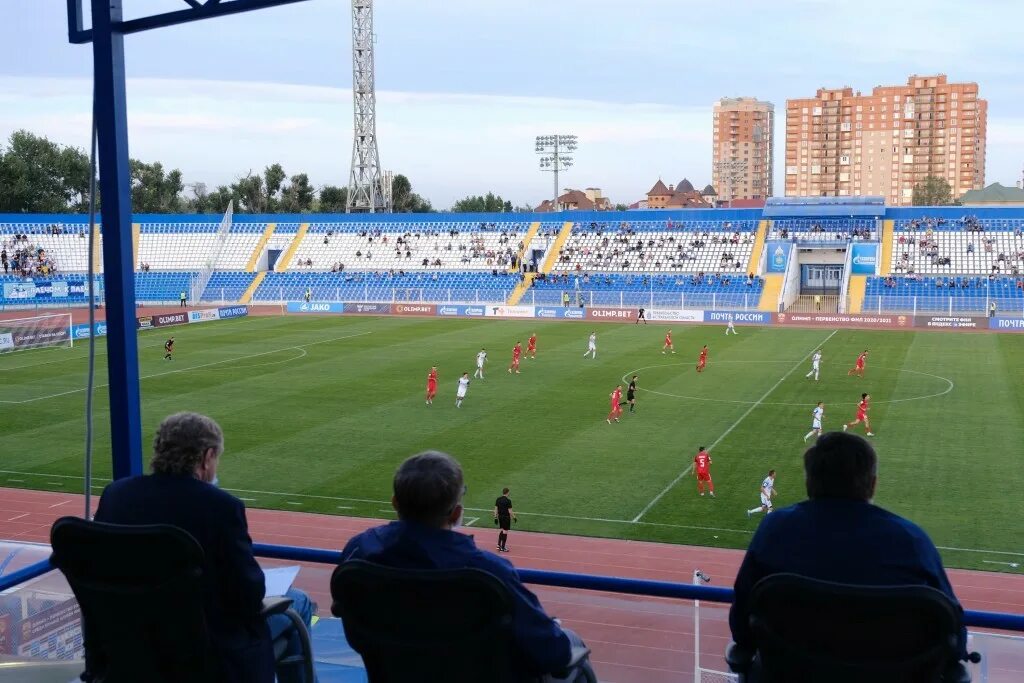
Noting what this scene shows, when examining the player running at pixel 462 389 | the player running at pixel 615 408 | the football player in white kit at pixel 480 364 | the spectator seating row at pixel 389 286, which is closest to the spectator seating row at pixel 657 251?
the spectator seating row at pixel 389 286

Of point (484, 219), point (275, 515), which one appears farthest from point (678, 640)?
point (484, 219)

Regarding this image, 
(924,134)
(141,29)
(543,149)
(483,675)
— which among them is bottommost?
(483,675)

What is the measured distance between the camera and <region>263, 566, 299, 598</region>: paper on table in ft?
13.1

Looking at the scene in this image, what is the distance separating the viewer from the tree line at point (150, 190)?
3152 inches

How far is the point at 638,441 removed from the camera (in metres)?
23.3

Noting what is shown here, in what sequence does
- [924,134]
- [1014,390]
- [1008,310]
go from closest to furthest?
1. [1014,390]
2. [1008,310]
3. [924,134]

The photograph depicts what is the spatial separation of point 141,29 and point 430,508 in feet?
12.0

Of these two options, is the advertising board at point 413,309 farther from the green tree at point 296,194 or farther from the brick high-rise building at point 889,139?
the brick high-rise building at point 889,139

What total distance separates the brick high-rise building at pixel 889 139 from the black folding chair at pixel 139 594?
17619cm

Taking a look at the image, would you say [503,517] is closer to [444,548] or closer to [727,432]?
[727,432]

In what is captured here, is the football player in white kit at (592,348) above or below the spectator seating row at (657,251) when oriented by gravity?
below

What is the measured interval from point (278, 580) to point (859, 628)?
2371 millimetres

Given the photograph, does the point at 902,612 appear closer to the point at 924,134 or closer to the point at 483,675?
the point at 483,675

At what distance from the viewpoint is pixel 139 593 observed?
309 cm
